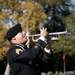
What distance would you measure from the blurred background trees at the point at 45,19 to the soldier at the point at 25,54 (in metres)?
19.3

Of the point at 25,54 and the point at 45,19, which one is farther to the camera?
the point at 45,19

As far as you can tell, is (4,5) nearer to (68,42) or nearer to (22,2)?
(22,2)

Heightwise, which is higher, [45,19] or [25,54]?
[25,54]

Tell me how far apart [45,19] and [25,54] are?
101ft

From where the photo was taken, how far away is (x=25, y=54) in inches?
166

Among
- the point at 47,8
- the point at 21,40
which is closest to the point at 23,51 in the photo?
the point at 21,40

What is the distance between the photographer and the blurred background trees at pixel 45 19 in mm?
31266

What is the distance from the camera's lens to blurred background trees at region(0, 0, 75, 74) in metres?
31.3

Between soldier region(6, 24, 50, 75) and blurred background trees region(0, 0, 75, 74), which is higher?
soldier region(6, 24, 50, 75)

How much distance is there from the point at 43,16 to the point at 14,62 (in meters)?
29.2

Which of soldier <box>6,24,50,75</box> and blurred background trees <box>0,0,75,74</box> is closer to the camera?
soldier <box>6,24,50,75</box>

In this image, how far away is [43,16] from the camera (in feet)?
110

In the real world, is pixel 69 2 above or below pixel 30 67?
below

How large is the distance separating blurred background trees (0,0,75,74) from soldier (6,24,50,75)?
1930 centimetres
